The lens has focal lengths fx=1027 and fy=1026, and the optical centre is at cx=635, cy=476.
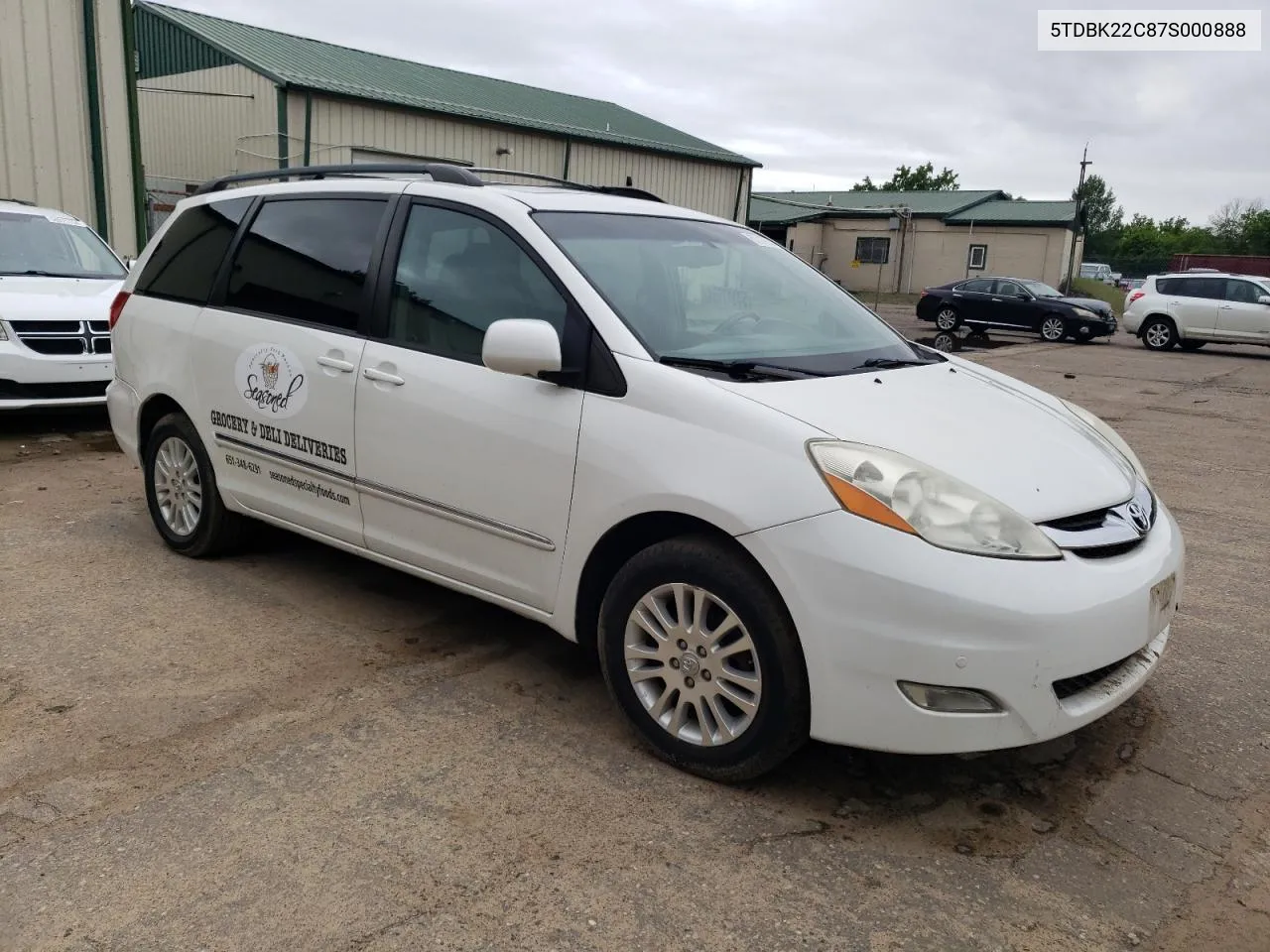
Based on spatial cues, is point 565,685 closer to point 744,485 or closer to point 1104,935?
point 744,485

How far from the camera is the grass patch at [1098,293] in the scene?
4363cm

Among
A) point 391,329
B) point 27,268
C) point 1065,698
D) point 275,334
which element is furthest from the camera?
point 27,268

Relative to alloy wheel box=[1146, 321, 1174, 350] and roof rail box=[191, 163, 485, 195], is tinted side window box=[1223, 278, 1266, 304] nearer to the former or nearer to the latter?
alloy wheel box=[1146, 321, 1174, 350]

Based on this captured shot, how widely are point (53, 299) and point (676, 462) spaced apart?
6775 millimetres

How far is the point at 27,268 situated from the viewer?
8.44 metres

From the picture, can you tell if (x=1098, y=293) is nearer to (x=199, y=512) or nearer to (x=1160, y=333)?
(x=1160, y=333)

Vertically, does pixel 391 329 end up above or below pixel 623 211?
below

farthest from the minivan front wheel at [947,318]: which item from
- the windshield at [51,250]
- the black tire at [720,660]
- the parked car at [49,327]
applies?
the black tire at [720,660]

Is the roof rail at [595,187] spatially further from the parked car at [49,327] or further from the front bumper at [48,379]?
the parked car at [49,327]

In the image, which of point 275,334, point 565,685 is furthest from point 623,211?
point 565,685

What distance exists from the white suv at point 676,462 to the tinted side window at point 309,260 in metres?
0.01

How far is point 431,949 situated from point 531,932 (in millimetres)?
230

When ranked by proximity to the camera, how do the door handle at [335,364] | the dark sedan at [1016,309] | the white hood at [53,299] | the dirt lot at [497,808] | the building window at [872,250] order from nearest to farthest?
the dirt lot at [497,808]
the door handle at [335,364]
the white hood at [53,299]
the dark sedan at [1016,309]
the building window at [872,250]

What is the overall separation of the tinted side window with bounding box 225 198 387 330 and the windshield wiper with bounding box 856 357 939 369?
75.7 inches
